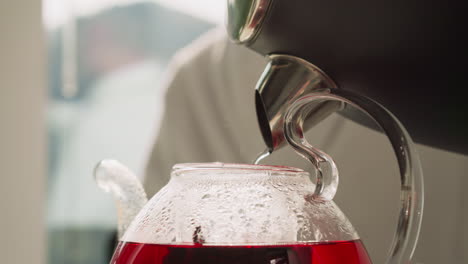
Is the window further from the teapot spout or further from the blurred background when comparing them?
the teapot spout

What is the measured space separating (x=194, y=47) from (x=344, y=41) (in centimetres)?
54

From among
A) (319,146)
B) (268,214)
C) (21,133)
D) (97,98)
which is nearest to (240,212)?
(268,214)

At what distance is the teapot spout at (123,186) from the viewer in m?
0.42

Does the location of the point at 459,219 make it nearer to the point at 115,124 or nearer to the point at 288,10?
the point at 288,10

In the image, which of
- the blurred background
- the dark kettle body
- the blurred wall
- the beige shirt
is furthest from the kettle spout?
the blurred wall

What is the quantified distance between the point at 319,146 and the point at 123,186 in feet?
0.90

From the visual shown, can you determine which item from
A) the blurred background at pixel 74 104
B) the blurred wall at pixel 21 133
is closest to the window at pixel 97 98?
the blurred background at pixel 74 104

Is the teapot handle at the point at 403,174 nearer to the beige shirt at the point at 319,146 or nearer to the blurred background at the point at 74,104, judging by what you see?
the beige shirt at the point at 319,146

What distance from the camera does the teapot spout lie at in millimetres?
418

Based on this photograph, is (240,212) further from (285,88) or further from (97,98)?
(97,98)

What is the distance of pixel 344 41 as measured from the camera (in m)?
0.32

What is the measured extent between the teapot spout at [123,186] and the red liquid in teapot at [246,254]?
76 millimetres

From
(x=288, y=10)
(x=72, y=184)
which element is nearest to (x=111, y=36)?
(x=72, y=184)

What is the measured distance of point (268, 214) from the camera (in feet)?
1.09
